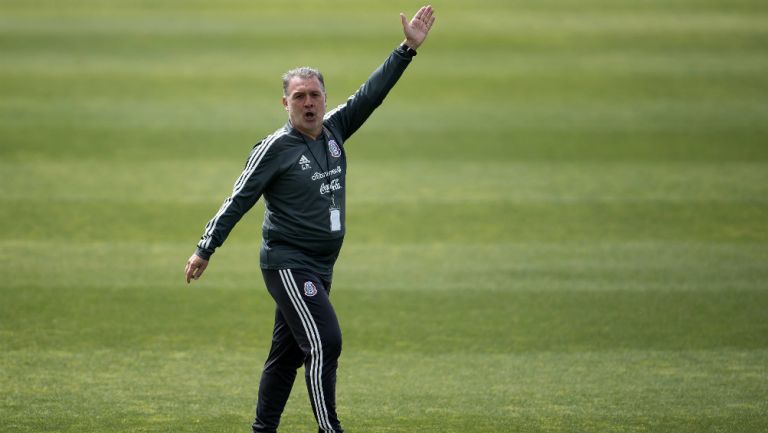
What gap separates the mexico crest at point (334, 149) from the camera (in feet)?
19.8

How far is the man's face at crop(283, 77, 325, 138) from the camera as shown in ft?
19.2

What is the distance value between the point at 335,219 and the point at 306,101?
0.63 metres

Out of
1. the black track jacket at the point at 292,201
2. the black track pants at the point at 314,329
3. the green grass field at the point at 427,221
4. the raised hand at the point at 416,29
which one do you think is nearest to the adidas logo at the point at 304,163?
the black track jacket at the point at 292,201

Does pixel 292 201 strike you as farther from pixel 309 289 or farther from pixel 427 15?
pixel 427 15

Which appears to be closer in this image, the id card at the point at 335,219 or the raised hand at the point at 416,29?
the id card at the point at 335,219

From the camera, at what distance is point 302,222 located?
5891 mm

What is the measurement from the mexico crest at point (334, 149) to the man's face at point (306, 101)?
0.51 feet

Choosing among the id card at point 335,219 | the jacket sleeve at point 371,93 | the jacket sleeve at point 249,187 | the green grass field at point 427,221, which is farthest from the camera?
the green grass field at point 427,221

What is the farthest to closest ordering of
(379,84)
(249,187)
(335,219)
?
(379,84) < (335,219) < (249,187)

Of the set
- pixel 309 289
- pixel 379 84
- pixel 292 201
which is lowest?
pixel 309 289

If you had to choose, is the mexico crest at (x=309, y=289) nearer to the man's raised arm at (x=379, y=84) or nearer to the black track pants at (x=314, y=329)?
the black track pants at (x=314, y=329)

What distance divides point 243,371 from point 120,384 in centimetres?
82

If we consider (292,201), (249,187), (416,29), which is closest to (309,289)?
(292,201)

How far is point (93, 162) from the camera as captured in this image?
1317 cm
